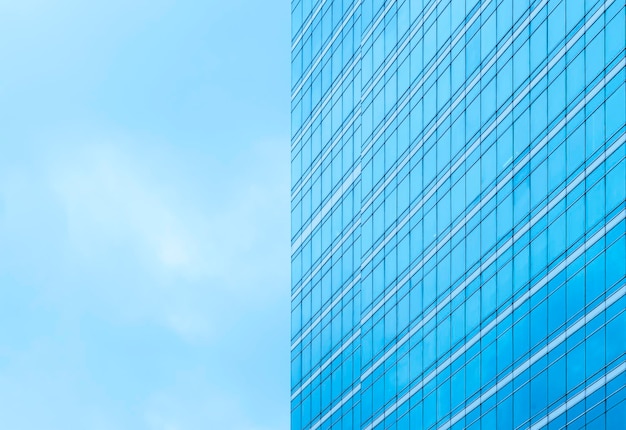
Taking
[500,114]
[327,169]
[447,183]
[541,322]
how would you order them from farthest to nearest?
[327,169] → [447,183] → [500,114] → [541,322]

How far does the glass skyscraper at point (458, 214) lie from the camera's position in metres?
80.7

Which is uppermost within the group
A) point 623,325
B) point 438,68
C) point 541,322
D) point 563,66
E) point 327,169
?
point 327,169

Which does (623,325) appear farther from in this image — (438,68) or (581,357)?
(438,68)

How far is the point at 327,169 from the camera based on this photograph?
119 metres

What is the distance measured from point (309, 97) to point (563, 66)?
41310 millimetres

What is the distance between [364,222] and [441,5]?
16097 millimetres

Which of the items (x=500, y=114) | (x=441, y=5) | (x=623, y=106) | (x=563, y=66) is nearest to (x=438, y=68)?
(x=441, y=5)

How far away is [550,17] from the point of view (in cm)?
8731

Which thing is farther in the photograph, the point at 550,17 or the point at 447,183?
the point at 447,183

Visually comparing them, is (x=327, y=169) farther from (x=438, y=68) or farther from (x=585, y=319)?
(x=585, y=319)

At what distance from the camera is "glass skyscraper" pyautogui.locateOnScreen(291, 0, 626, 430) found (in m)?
80.7

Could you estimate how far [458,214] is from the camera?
96750 mm

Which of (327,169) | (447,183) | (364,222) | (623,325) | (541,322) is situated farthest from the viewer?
(327,169)

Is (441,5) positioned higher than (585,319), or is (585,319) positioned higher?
(441,5)
